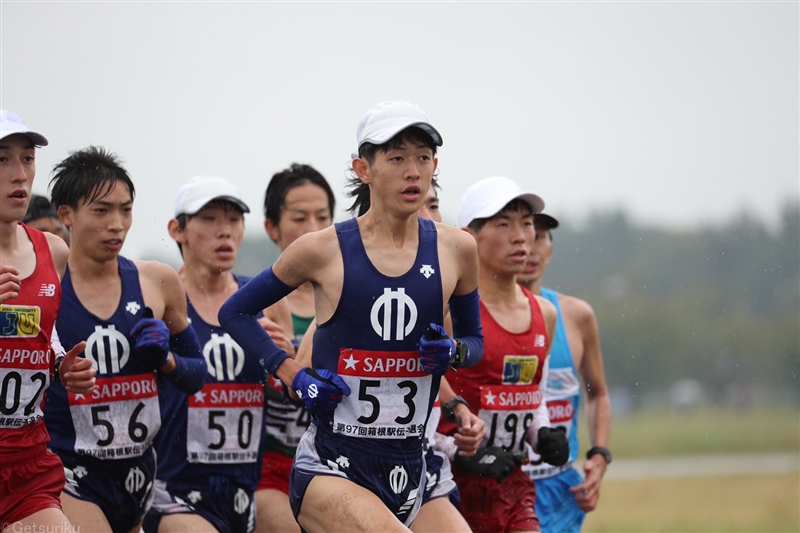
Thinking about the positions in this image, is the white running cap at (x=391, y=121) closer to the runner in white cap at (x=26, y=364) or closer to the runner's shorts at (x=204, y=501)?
the runner in white cap at (x=26, y=364)

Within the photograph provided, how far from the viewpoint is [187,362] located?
6.11m

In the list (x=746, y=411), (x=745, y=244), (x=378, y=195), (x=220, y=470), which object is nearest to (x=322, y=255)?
(x=378, y=195)

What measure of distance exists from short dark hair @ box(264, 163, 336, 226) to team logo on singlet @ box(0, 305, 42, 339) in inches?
98.8

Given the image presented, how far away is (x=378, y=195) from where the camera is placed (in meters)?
5.14

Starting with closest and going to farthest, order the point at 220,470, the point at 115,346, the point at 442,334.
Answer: the point at 442,334 → the point at 115,346 → the point at 220,470

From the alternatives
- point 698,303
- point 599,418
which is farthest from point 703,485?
point 599,418

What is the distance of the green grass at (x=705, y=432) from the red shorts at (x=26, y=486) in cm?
2988

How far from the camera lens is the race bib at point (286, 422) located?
7.02 m

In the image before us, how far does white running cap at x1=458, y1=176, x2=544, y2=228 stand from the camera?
21.5 ft

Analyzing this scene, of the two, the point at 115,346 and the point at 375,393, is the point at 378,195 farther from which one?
the point at 115,346

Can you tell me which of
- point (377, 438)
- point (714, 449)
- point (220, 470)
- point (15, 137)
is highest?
point (15, 137)

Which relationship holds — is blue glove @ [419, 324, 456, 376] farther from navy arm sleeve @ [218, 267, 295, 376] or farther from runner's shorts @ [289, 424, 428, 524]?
navy arm sleeve @ [218, 267, 295, 376]

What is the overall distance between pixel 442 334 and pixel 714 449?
110 feet

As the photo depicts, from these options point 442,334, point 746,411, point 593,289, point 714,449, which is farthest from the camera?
point 593,289
